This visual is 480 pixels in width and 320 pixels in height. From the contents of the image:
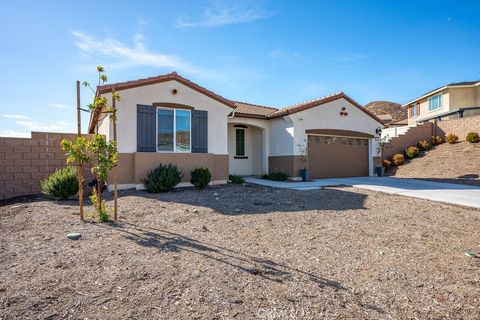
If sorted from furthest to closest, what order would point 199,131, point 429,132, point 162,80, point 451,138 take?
point 429,132, point 451,138, point 199,131, point 162,80

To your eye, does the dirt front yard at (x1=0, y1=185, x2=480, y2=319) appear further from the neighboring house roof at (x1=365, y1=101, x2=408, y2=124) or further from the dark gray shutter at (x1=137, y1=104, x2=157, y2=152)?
the neighboring house roof at (x1=365, y1=101, x2=408, y2=124)

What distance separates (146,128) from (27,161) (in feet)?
13.2

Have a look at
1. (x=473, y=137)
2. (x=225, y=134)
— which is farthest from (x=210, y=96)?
(x=473, y=137)

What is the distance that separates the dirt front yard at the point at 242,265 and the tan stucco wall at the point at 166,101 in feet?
13.4

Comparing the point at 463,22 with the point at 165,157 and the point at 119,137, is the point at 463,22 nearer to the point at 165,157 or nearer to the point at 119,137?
the point at 165,157

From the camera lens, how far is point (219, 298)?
10.1 ft

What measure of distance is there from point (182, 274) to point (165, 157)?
8110 mm

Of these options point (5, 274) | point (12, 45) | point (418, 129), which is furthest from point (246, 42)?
point (418, 129)

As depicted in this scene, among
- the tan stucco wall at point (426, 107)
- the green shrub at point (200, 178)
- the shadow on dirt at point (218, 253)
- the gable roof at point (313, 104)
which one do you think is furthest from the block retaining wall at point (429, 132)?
the shadow on dirt at point (218, 253)

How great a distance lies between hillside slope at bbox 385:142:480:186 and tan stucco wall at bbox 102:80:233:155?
1101cm

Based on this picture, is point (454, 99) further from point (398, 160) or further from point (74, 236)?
point (74, 236)

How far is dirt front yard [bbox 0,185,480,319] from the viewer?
2914mm

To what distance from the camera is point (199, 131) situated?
11984 mm

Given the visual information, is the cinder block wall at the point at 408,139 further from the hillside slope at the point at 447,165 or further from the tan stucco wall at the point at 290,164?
the tan stucco wall at the point at 290,164
